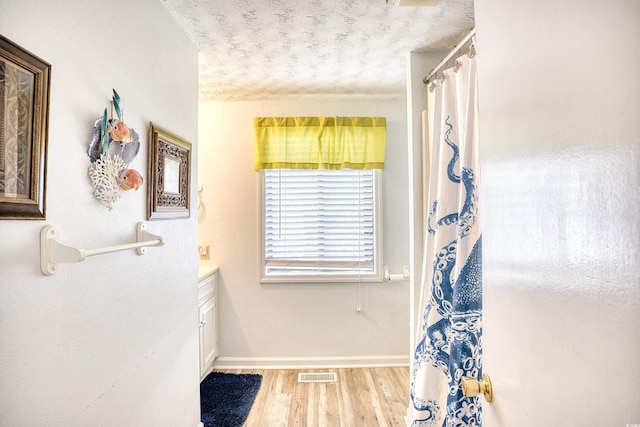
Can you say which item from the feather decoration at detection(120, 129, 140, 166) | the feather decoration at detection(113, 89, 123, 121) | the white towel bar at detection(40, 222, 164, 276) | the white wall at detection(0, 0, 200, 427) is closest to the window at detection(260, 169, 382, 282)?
the white wall at detection(0, 0, 200, 427)

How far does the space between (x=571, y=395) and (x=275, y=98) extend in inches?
110

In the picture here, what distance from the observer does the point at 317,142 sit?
285 cm

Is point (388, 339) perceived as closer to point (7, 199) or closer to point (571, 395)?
point (571, 395)

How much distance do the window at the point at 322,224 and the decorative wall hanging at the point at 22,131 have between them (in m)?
2.08

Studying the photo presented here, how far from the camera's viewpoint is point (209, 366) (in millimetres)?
2732

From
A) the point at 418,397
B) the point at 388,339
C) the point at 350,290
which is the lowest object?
the point at 388,339

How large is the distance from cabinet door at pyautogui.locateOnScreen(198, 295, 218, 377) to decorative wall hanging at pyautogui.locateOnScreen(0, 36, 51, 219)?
182 centimetres

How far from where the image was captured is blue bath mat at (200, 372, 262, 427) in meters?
2.15

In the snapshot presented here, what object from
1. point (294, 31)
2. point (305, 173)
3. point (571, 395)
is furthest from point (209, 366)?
point (571, 395)

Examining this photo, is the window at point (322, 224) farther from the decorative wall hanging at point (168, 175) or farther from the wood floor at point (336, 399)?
the decorative wall hanging at point (168, 175)

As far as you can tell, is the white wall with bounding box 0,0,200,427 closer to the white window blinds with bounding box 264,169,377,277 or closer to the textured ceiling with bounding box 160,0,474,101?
the textured ceiling with bounding box 160,0,474,101

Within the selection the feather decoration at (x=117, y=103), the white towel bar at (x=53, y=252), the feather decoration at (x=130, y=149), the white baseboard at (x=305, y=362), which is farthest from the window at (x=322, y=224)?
the white towel bar at (x=53, y=252)

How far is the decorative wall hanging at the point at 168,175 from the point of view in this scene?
1437 millimetres

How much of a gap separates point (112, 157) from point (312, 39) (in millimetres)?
1271
